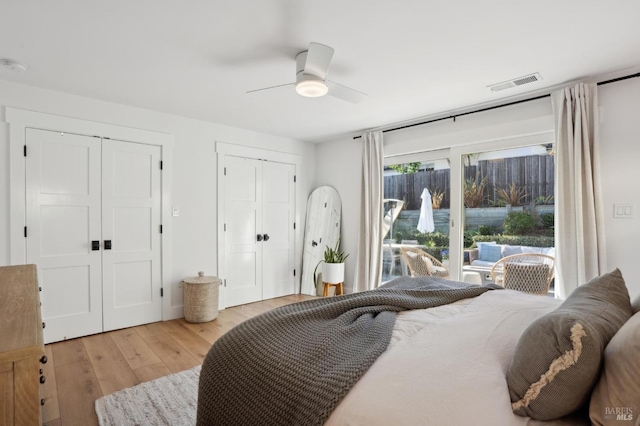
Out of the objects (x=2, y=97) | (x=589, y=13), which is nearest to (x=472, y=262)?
(x=589, y=13)

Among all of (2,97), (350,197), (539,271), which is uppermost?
(2,97)

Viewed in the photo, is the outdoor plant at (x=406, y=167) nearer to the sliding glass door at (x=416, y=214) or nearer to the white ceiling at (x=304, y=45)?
the sliding glass door at (x=416, y=214)

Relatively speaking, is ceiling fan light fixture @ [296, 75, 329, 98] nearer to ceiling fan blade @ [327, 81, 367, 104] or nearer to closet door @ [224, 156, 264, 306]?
ceiling fan blade @ [327, 81, 367, 104]

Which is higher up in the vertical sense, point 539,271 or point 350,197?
point 350,197

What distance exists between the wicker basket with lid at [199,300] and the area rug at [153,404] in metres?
1.27

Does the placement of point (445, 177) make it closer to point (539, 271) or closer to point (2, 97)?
point (539, 271)

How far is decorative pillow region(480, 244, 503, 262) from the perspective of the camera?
11.7ft

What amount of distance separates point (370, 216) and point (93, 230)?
3194mm

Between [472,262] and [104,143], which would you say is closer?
[104,143]

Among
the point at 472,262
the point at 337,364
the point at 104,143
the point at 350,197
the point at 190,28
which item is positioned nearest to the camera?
the point at 337,364

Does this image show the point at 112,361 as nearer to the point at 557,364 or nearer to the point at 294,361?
the point at 294,361

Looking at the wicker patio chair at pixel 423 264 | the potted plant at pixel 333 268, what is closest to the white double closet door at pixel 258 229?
the potted plant at pixel 333 268

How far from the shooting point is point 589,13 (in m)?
1.93

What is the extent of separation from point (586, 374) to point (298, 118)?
3.63m
